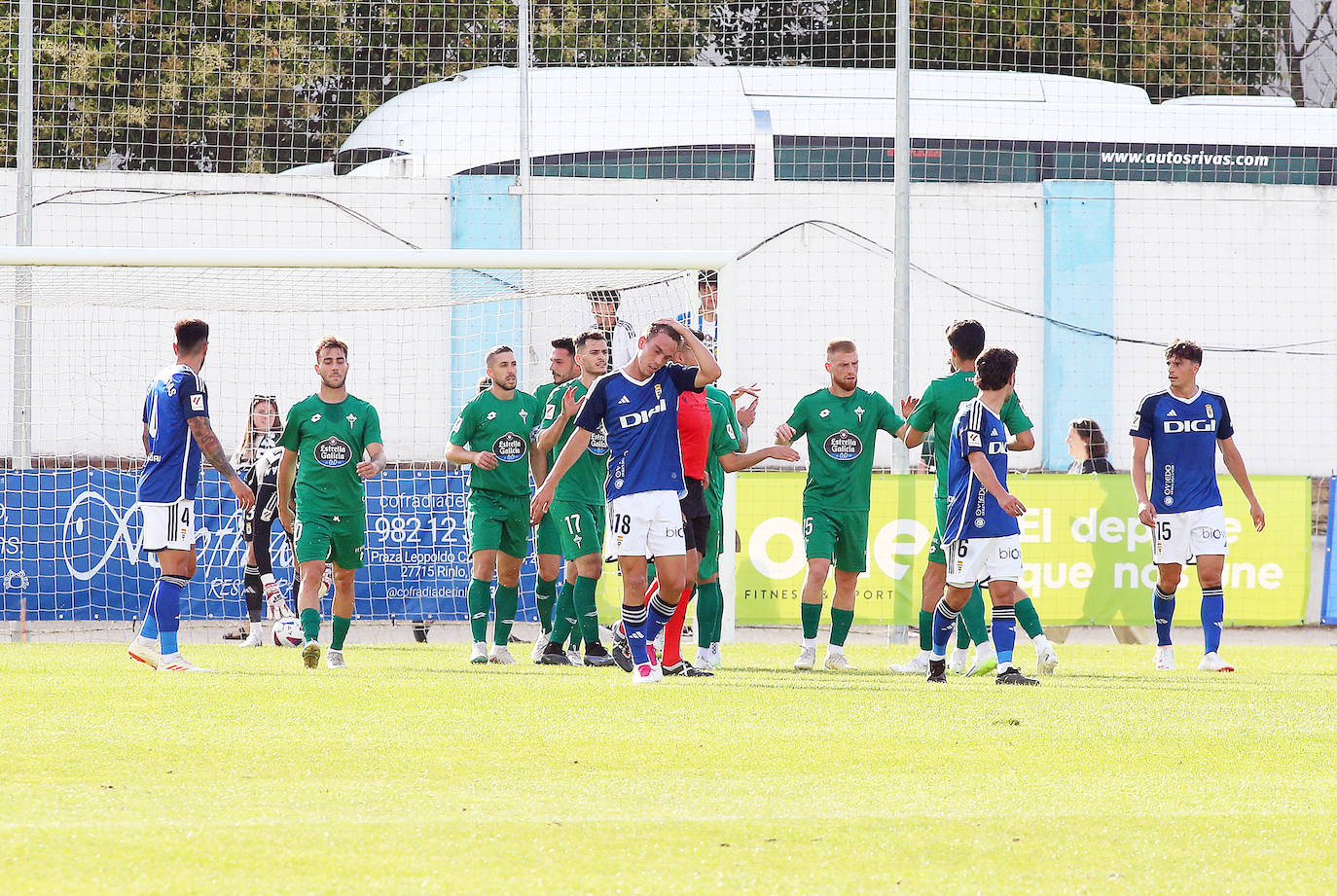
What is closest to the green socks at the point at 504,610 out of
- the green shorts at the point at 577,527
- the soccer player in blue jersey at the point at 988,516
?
the green shorts at the point at 577,527

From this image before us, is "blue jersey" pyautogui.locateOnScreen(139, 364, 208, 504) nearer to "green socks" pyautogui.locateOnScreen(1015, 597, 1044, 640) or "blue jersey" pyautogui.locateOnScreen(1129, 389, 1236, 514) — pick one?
"green socks" pyautogui.locateOnScreen(1015, 597, 1044, 640)

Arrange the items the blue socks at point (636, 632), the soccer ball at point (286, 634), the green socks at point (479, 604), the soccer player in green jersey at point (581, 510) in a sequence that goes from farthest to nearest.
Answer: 1. the soccer ball at point (286, 634)
2. the green socks at point (479, 604)
3. the soccer player in green jersey at point (581, 510)
4. the blue socks at point (636, 632)

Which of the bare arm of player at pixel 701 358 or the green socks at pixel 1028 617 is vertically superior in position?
the bare arm of player at pixel 701 358

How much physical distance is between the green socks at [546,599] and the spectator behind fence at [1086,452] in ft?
15.1

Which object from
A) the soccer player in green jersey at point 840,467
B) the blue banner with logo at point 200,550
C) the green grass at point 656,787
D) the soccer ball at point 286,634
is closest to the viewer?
the green grass at point 656,787

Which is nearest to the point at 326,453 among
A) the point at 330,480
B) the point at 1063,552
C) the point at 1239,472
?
the point at 330,480

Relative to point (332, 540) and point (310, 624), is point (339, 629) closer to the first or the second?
point (310, 624)

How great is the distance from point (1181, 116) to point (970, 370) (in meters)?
11.5

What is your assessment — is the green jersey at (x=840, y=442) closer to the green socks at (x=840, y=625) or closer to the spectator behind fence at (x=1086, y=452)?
the green socks at (x=840, y=625)

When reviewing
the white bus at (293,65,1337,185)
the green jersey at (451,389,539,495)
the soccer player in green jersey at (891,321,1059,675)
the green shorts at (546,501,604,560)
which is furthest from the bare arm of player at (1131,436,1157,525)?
the white bus at (293,65,1337,185)

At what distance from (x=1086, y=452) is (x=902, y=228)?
2.37 metres

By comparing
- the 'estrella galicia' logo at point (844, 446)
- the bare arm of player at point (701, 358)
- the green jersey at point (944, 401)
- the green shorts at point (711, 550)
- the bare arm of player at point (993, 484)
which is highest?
the bare arm of player at point (701, 358)

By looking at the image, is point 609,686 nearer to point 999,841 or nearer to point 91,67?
point 999,841

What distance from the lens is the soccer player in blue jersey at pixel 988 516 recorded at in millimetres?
7719
